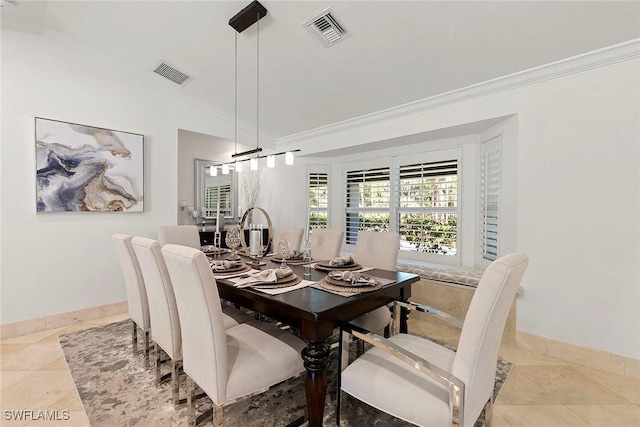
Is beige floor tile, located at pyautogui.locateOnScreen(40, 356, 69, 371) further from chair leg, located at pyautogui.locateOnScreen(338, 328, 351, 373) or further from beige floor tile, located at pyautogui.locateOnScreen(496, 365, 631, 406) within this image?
beige floor tile, located at pyautogui.locateOnScreen(496, 365, 631, 406)

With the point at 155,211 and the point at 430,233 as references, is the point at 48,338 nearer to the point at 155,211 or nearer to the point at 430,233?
the point at 155,211

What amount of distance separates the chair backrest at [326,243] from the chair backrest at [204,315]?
67.2 inches

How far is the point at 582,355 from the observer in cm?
241

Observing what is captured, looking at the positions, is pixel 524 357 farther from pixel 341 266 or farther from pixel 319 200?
pixel 319 200

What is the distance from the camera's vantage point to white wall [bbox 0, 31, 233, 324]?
289 cm

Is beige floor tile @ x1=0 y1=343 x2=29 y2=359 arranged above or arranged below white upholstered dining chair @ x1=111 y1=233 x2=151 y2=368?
below

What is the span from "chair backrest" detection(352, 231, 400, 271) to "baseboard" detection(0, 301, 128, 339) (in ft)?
9.76

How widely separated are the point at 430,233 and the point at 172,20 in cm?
372

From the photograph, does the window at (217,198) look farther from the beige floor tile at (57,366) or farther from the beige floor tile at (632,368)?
the beige floor tile at (632,368)

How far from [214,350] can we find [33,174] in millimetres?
3067

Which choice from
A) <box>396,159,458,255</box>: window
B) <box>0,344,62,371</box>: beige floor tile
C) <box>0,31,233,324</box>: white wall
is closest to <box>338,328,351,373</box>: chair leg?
<box>0,344,62,371</box>: beige floor tile

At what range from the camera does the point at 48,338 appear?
2.86 m

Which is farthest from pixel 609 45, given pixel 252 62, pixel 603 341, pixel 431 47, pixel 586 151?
pixel 252 62

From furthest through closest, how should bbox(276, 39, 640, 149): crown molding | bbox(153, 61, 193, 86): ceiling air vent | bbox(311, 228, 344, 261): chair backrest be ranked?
bbox(153, 61, 193, 86): ceiling air vent < bbox(311, 228, 344, 261): chair backrest < bbox(276, 39, 640, 149): crown molding
